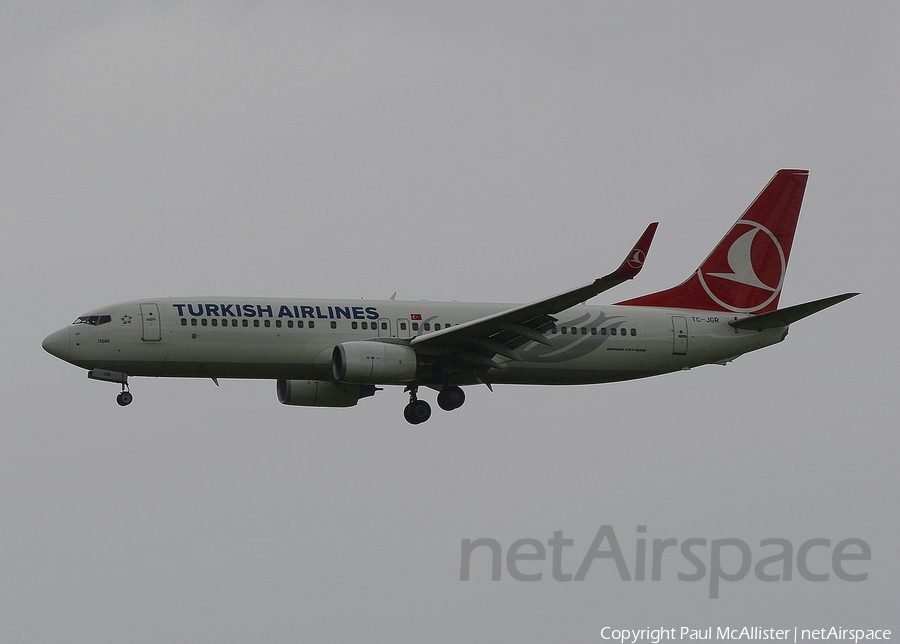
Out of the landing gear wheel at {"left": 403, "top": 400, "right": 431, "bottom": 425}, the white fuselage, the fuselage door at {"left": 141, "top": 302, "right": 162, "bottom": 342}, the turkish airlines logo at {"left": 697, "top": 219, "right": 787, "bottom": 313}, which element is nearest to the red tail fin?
the turkish airlines logo at {"left": 697, "top": 219, "right": 787, "bottom": 313}

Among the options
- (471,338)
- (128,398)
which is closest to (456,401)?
(471,338)

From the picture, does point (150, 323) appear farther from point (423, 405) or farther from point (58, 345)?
point (423, 405)

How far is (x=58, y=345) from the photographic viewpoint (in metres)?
52.0

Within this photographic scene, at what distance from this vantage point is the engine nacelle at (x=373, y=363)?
51.4m

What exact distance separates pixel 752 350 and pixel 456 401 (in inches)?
423

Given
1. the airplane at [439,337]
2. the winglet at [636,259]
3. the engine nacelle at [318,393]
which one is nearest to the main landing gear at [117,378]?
the airplane at [439,337]

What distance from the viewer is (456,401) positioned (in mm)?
54562

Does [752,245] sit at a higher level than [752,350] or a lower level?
higher

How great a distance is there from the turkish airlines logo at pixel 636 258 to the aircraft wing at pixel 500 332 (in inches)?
71.0

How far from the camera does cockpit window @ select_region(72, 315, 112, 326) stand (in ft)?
171

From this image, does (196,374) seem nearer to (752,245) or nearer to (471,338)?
(471,338)

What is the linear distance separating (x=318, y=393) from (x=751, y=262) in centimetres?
1615

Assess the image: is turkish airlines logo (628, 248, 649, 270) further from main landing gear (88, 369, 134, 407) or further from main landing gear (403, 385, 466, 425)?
main landing gear (88, 369, 134, 407)

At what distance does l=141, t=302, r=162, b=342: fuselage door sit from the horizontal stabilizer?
766 inches
